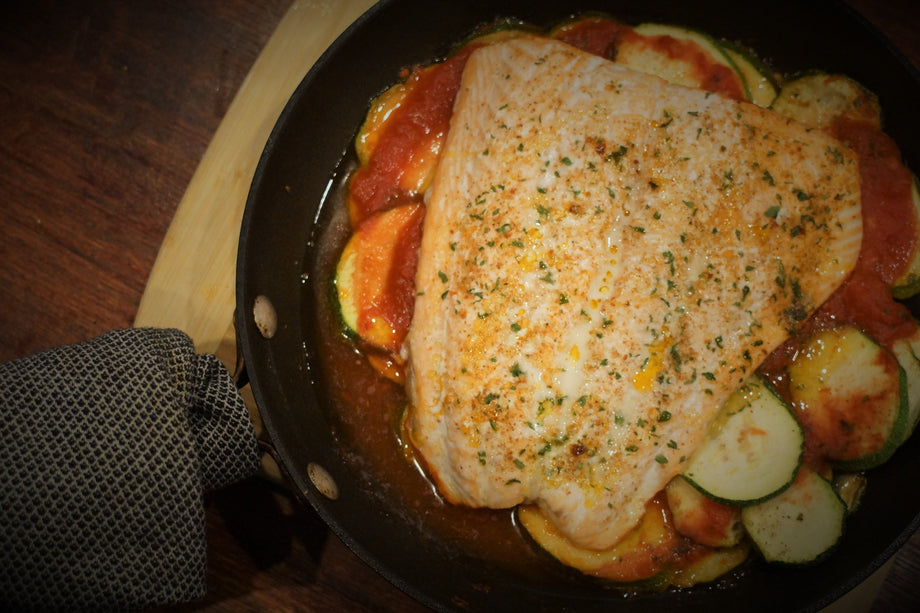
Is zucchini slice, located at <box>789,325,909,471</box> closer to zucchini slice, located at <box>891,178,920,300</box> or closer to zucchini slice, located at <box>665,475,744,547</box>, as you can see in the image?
zucchini slice, located at <box>891,178,920,300</box>

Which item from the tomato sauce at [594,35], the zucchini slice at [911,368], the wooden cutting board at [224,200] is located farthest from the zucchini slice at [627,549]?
the tomato sauce at [594,35]

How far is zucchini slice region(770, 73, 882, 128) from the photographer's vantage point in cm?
259

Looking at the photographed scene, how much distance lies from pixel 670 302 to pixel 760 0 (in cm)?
133

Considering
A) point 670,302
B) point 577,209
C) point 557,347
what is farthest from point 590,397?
point 577,209

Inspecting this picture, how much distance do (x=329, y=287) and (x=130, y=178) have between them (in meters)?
1.07

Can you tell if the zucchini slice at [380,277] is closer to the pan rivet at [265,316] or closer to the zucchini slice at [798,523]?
the pan rivet at [265,316]

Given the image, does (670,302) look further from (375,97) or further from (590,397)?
(375,97)

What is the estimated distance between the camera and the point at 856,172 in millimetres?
2453

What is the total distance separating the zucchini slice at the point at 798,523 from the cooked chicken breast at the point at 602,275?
37cm

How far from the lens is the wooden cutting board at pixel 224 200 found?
2.54 m

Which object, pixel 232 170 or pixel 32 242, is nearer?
pixel 232 170

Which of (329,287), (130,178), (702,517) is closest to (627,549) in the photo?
(702,517)

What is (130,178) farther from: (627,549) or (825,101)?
(825,101)

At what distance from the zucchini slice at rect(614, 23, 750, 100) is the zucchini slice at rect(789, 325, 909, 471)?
3.47 ft
